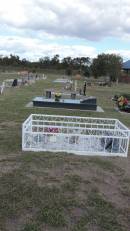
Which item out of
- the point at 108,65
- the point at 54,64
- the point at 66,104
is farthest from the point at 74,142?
the point at 54,64

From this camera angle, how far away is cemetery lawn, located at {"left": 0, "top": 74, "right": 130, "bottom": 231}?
14.0 feet

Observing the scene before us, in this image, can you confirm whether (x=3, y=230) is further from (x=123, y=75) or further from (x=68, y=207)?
(x=123, y=75)

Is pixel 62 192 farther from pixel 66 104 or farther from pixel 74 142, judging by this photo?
pixel 66 104

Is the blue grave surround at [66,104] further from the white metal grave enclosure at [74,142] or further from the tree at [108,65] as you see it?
the tree at [108,65]

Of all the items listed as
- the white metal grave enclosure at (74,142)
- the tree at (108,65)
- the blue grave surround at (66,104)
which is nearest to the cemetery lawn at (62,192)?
the white metal grave enclosure at (74,142)

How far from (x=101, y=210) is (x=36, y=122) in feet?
16.5

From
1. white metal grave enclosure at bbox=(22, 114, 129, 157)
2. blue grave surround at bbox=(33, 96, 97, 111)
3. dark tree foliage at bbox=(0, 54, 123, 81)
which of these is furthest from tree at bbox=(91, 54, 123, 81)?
white metal grave enclosure at bbox=(22, 114, 129, 157)

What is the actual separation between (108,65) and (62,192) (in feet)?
141

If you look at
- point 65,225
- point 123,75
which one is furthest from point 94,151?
point 123,75

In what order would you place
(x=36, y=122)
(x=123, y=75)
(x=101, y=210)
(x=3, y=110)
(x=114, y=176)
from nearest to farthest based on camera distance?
1. (x=101, y=210)
2. (x=114, y=176)
3. (x=36, y=122)
4. (x=3, y=110)
5. (x=123, y=75)

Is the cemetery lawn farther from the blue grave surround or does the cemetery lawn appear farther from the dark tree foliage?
the dark tree foliage

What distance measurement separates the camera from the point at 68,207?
469 centimetres

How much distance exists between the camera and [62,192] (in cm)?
517

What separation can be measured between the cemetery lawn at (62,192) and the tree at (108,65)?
40820 mm
